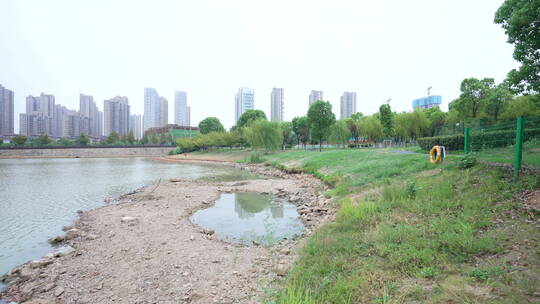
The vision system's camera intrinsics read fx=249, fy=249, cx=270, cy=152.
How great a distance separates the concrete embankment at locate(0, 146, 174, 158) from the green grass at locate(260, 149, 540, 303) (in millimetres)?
96910

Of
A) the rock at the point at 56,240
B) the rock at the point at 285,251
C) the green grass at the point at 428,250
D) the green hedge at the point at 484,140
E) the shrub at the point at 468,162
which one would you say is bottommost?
the rock at the point at 56,240

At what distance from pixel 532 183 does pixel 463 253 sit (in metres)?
3.82

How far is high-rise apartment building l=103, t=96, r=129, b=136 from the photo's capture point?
14409 centimetres

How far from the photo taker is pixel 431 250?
4.88 metres

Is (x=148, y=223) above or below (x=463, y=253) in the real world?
below

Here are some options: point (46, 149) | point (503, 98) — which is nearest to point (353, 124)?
point (503, 98)

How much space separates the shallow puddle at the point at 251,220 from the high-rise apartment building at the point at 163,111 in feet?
569

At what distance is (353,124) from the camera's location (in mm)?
70625

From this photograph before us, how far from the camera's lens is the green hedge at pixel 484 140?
8.98 meters

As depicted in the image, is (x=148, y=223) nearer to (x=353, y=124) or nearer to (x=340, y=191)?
(x=340, y=191)

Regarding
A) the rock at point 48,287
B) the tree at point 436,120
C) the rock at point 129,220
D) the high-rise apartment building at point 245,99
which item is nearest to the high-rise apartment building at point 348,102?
the high-rise apartment building at point 245,99

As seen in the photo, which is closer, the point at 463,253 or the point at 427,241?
the point at 463,253

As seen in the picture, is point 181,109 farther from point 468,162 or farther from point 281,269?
point 281,269

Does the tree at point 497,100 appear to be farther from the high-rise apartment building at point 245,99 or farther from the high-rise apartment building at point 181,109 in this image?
the high-rise apartment building at point 181,109
